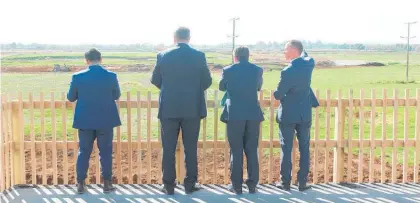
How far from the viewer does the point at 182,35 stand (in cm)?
642

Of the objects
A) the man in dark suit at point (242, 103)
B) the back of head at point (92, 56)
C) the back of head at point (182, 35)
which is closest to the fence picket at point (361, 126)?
the man in dark suit at point (242, 103)

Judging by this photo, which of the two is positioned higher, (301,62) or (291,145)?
(301,62)

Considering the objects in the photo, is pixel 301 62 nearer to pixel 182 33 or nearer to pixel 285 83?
pixel 285 83

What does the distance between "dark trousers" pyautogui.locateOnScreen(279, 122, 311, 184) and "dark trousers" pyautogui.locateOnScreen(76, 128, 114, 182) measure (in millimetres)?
2078

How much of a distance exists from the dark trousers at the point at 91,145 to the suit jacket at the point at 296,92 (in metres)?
2.07

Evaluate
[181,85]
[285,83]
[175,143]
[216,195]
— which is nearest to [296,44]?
[285,83]

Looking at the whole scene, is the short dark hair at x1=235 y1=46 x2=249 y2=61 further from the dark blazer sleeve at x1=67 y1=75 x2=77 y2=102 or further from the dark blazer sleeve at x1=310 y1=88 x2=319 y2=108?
the dark blazer sleeve at x1=67 y1=75 x2=77 y2=102

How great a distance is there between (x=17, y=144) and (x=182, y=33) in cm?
272

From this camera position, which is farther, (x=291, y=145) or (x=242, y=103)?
(x=291, y=145)

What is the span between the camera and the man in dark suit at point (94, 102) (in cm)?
645

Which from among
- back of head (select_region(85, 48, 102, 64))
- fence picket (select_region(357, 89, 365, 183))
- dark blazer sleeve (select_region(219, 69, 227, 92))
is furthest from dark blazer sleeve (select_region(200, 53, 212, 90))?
fence picket (select_region(357, 89, 365, 183))

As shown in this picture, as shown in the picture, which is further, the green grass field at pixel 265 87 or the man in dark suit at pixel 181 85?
the green grass field at pixel 265 87

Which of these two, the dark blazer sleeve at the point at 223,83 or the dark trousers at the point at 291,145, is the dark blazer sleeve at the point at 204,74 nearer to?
the dark blazer sleeve at the point at 223,83

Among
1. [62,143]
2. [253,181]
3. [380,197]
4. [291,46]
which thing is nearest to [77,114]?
[62,143]
